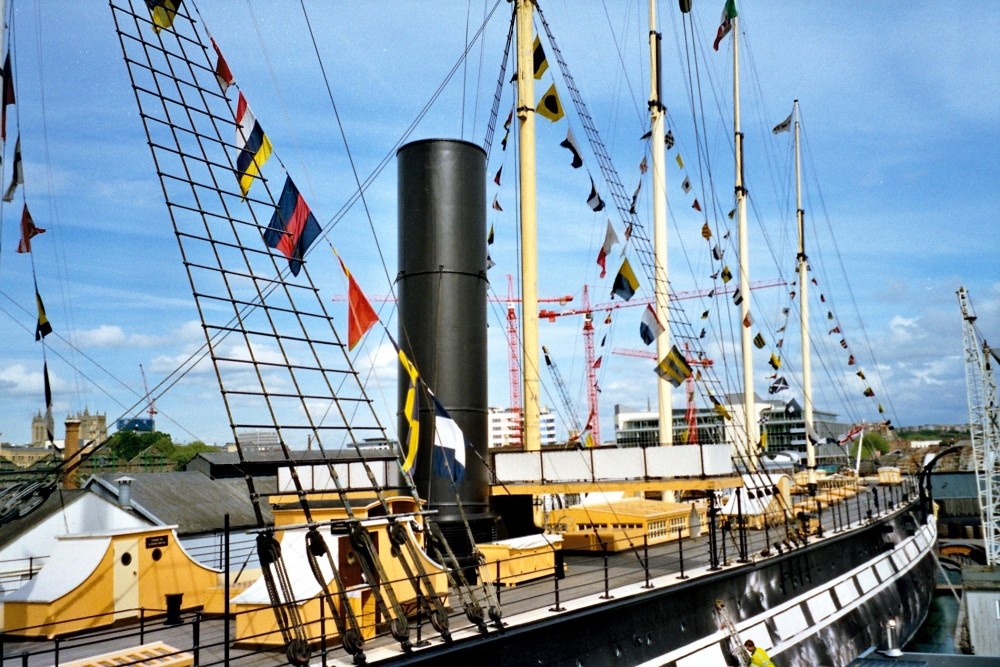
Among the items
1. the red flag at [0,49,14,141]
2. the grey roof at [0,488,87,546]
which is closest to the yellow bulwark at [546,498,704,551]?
the grey roof at [0,488,87,546]

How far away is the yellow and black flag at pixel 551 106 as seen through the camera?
18781 mm

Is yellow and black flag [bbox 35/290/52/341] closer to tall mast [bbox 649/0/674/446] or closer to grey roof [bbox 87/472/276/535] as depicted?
grey roof [bbox 87/472/276/535]

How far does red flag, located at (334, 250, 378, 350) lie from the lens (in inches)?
390

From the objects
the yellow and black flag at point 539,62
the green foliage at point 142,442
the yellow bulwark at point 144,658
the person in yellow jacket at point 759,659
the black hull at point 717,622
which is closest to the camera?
the yellow bulwark at point 144,658

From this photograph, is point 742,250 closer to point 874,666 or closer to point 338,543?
point 874,666

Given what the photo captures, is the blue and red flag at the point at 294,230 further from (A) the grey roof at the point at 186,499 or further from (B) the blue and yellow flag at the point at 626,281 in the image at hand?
(A) the grey roof at the point at 186,499

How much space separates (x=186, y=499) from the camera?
2408cm

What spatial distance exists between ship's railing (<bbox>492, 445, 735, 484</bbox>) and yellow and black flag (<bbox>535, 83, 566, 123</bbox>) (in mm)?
8011

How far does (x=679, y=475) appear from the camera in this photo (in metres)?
14.6

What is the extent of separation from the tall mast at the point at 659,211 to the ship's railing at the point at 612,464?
8.60m

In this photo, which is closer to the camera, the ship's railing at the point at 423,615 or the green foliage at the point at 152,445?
the ship's railing at the point at 423,615

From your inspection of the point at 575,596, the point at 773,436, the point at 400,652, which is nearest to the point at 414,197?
the point at 575,596

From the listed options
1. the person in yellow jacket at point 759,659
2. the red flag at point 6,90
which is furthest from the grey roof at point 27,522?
the person in yellow jacket at point 759,659

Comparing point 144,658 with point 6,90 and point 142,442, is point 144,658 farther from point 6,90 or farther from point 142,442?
point 142,442
